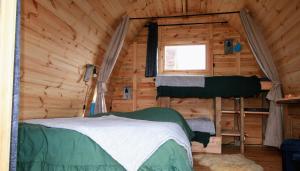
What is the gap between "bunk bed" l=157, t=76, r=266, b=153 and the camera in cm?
383

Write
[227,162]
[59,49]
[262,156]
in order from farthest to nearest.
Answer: [262,156] → [227,162] → [59,49]

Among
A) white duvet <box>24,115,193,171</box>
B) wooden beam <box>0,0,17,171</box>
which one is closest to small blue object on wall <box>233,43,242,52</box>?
white duvet <box>24,115,193,171</box>

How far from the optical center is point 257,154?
3582mm

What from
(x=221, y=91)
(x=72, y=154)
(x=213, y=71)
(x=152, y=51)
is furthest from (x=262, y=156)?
(x=72, y=154)

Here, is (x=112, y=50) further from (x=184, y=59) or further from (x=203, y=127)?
(x=203, y=127)

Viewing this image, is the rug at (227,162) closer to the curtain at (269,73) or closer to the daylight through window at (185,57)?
the curtain at (269,73)

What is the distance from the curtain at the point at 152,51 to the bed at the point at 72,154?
3.05m

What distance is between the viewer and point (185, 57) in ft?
15.5

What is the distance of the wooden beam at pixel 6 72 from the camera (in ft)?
1.93

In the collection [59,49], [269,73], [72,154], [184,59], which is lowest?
[72,154]

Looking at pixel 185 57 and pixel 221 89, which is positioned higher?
pixel 185 57

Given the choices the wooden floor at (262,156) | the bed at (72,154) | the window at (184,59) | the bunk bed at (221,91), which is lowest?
the wooden floor at (262,156)

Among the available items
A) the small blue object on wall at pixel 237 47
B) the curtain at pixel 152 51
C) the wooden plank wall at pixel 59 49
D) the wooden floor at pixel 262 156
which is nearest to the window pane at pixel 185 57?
the curtain at pixel 152 51

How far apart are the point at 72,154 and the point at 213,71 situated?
11.6 ft
